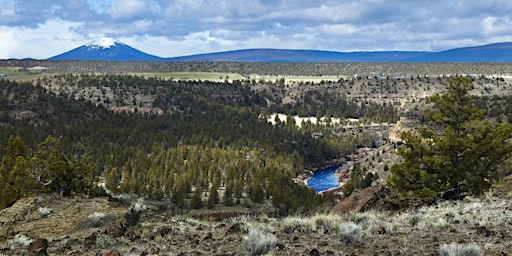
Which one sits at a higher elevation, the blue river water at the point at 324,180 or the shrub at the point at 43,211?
the shrub at the point at 43,211

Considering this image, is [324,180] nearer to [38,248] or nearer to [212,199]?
[212,199]

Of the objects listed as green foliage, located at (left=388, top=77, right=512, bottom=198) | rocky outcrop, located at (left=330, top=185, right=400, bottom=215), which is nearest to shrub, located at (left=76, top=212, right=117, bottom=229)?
rocky outcrop, located at (left=330, top=185, right=400, bottom=215)

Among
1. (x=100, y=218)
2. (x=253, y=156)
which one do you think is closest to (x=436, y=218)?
(x=100, y=218)

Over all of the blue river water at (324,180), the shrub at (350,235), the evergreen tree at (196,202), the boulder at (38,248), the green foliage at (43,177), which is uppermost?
the shrub at (350,235)

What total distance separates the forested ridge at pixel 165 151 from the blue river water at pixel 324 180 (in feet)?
18.3

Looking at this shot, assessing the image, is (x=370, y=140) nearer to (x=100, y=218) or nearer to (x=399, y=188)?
(x=399, y=188)

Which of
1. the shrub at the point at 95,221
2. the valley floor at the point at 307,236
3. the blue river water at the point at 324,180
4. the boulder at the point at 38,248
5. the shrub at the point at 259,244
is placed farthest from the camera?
the blue river water at the point at 324,180

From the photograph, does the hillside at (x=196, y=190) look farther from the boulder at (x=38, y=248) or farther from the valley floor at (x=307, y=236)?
the boulder at (x=38, y=248)

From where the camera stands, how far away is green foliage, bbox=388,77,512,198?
32688 mm

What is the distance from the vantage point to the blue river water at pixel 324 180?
12791 centimetres

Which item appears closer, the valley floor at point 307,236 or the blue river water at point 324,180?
the valley floor at point 307,236

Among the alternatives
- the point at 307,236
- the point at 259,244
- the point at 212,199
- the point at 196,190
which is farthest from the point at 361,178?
the point at 259,244

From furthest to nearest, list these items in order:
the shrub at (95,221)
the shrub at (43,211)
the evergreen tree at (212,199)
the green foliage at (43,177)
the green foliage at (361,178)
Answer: the green foliage at (361,178)
the evergreen tree at (212,199)
the green foliage at (43,177)
the shrub at (43,211)
the shrub at (95,221)

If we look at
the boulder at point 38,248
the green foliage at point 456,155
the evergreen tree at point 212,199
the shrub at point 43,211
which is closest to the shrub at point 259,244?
the boulder at point 38,248
